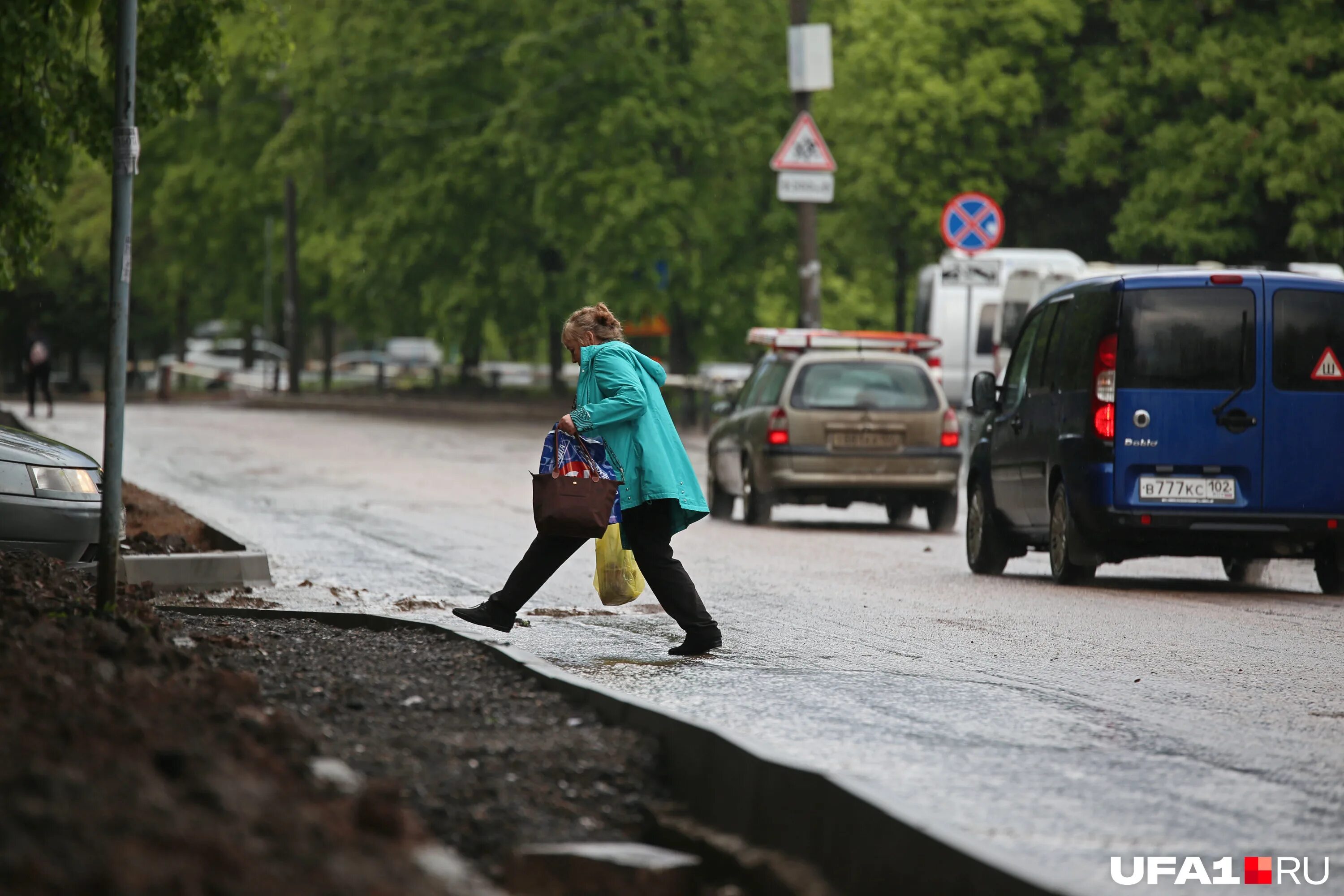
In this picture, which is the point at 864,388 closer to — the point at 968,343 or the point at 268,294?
the point at 968,343

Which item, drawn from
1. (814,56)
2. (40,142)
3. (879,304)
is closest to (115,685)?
(40,142)

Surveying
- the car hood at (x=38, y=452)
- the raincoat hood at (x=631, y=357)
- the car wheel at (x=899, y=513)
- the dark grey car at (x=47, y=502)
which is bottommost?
the car wheel at (x=899, y=513)

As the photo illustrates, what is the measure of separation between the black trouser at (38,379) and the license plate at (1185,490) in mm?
29370

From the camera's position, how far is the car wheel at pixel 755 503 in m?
19.6

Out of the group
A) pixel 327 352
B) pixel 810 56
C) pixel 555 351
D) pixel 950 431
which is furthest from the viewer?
pixel 327 352

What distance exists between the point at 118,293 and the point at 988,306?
28366 mm

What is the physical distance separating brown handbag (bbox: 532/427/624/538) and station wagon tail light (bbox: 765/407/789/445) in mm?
10062

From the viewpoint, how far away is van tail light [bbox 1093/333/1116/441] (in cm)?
1305

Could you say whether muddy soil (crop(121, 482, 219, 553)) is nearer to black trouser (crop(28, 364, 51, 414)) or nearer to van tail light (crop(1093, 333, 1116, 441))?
van tail light (crop(1093, 333, 1116, 441))

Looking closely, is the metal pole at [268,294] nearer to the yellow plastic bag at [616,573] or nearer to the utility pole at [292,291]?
the utility pole at [292,291]

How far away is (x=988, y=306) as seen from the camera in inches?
1410

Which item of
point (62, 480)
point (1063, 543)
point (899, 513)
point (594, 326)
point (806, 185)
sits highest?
point (806, 185)

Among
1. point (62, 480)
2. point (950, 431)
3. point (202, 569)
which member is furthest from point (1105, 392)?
point (950, 431)

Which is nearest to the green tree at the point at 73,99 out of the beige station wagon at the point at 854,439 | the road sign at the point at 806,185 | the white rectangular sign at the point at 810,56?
the beige station wagon at the point at 854,439
